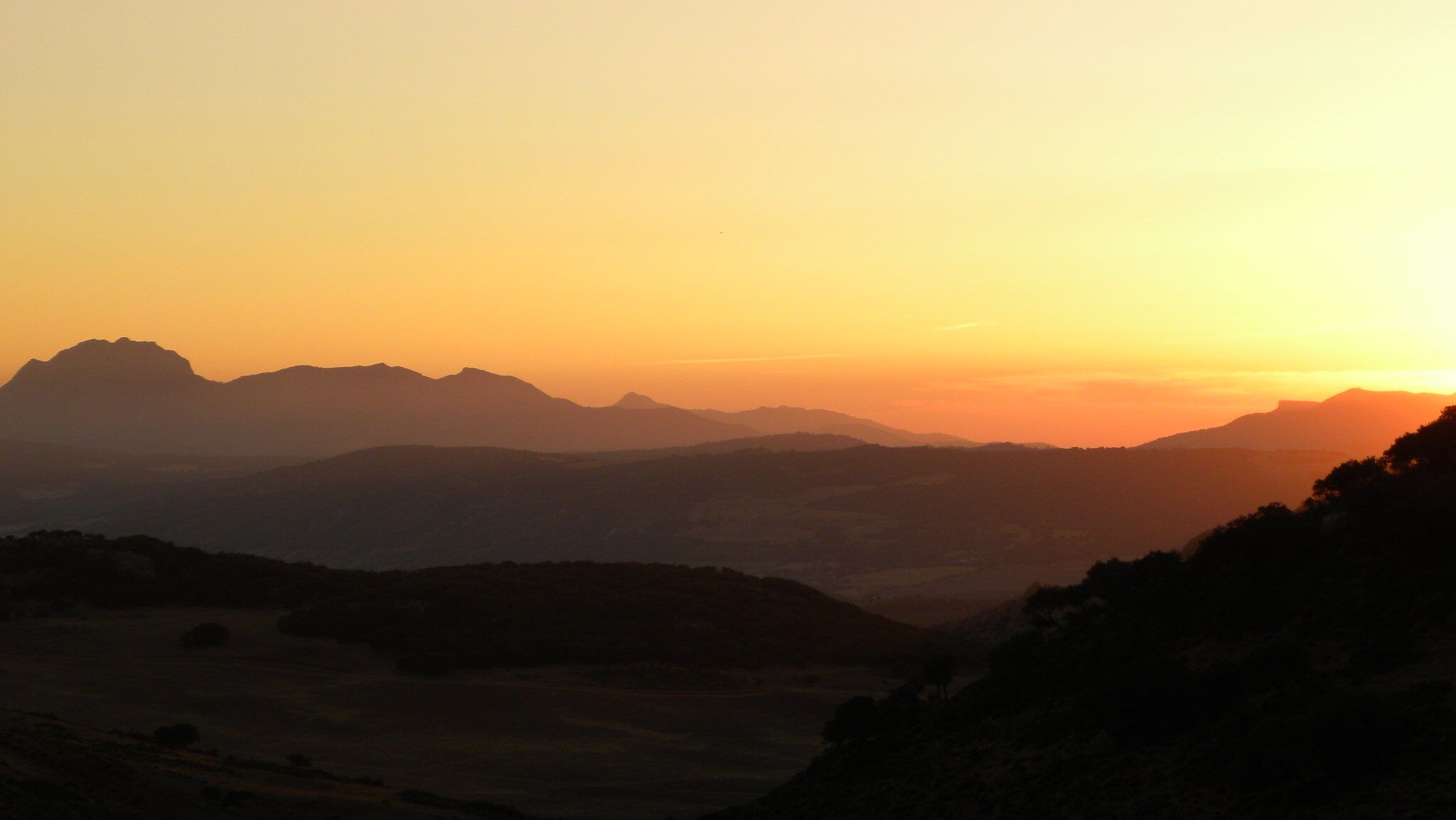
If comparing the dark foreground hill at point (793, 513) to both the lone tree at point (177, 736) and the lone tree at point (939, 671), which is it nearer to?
the lone tree at point (939, 671)

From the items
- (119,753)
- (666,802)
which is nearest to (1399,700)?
(666,802)

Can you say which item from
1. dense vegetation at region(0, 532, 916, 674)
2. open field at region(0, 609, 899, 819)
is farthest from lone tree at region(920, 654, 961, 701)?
dense vegetation at region(0, 532, 916, 674)

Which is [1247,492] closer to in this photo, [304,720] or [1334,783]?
[304,720]

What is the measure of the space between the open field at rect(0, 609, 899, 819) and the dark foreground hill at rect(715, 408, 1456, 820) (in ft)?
32.3

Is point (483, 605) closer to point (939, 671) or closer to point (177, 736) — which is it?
point (177, 736)

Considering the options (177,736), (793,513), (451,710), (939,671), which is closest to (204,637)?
(451,710)

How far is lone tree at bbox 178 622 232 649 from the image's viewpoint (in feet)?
168

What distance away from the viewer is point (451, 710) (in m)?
45.2

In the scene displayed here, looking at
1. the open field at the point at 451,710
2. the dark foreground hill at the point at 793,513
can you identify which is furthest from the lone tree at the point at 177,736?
the dark foreground hill at the point at 793,513

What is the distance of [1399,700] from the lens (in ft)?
54.8

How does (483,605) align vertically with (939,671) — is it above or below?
below

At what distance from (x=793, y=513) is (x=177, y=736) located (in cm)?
11988

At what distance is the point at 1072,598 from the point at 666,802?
46.5ft

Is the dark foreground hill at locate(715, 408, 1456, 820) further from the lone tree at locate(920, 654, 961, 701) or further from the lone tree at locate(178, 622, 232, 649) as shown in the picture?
the lone tree at locate(178, 622, 232, 649)
